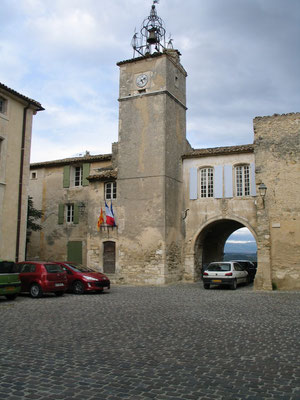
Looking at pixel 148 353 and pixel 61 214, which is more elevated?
pixel 61 214

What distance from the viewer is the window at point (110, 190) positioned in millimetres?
24125

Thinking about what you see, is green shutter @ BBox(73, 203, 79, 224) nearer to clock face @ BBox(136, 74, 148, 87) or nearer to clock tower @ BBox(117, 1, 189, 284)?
clock tower @ BBox(117, 1, 189, 284)

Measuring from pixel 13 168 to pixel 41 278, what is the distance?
6766 mm

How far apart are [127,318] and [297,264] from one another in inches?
456

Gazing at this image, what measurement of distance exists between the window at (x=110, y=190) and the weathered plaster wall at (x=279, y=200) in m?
8.69

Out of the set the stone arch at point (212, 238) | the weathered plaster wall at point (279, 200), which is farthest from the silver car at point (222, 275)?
the stone arch at point (212, 238)

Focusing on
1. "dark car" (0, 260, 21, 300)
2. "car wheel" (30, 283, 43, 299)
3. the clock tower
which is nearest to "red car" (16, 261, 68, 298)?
"car wheel" (30, 283, 43, 299)

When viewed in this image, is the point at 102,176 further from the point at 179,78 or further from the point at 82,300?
the point at 82,300

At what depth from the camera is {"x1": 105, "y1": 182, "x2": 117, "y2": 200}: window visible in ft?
79.2

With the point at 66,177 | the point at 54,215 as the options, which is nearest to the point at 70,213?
the point at 54,215

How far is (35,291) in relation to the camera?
15.2 metres

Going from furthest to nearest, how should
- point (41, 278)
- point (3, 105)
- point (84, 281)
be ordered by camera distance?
1. point (3, 105)
2. point (84, 281)
3. point (41, 278)

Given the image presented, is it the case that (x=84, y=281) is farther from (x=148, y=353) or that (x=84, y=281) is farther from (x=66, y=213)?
(x=66, y=213)

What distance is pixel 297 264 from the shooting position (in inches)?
746
